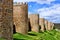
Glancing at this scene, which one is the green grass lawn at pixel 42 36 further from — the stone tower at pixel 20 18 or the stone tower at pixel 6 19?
the stone tower at pixel 6 19

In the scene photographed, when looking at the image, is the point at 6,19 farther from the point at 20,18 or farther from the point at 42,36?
the point at 20,18

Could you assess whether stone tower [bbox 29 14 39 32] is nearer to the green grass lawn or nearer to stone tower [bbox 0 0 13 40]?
the green grass lawn

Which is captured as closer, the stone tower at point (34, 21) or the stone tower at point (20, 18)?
the stone tower at point (20, 18)

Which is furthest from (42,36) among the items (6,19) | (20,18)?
(6,19)

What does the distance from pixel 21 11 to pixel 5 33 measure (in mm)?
25173

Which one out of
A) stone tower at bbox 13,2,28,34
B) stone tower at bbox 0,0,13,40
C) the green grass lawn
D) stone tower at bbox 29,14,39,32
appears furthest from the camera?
stone tower at bbox 29,14,39,32

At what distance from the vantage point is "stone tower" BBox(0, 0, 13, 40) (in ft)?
21.6

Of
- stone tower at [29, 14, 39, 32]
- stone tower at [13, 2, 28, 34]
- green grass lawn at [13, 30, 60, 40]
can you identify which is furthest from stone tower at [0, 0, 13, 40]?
stone tower at [29, 14, 39, 32]

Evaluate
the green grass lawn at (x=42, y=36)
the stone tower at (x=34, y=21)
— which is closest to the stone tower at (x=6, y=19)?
the green grass lawn at (x=42, y=36)

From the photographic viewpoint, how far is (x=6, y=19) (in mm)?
6738

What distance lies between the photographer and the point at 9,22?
6.86 metres

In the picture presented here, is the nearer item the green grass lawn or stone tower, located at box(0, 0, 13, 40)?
stone tower, located at box(0, 0, 13, 40)

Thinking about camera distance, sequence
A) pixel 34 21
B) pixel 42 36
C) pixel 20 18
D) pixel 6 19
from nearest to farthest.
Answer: pixel 6 19 < pixel 42 36 < pixel 20 18 < pixel 34 21

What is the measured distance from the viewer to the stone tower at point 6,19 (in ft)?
21.6
